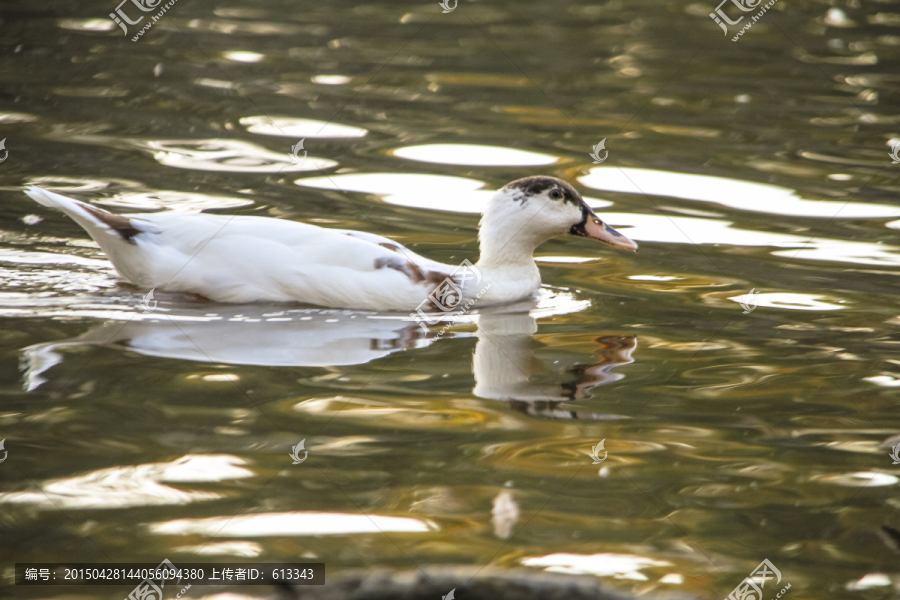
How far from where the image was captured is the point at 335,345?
21.0 ft

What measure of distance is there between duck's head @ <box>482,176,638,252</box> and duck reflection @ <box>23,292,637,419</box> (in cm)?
72

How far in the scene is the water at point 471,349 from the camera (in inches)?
176

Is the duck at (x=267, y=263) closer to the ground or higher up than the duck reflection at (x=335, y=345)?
higher up

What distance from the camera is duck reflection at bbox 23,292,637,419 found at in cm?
589

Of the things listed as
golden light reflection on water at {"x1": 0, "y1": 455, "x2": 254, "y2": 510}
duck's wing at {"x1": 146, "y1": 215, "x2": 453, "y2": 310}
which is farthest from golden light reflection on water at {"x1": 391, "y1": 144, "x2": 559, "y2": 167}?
golden light reflection on water at {"x1": 0, "y1": 455, "x2": 254, "y2": 510}

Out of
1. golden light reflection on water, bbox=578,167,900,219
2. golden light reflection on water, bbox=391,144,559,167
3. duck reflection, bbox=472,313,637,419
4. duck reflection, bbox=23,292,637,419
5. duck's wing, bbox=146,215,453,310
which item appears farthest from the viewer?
golden light reflection on water, bbox=391,144,559,167

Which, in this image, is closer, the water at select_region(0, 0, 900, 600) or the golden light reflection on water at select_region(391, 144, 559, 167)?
the water at select_region(0, 0, 900, 600)

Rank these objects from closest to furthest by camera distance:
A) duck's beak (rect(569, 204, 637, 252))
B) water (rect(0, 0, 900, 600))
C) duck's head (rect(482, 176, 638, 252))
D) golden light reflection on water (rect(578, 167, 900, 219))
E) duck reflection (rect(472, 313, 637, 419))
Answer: water (rect(0, 0, 900, 600)) → duck reflection (rect(472, 313, 637, 419)) → duck's head (rect(482, 176, 638, 252)) → duck's beak (rect(569, 204, 637, 252)) → golden light reflection on water (rect(578, 167, 900, 219))

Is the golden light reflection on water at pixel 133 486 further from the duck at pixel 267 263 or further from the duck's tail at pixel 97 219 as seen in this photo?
the duck's tail at pixel 97 219

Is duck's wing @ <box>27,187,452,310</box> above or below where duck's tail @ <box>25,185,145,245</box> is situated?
below

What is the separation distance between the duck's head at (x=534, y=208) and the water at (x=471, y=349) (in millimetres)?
587

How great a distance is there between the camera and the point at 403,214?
945 cm

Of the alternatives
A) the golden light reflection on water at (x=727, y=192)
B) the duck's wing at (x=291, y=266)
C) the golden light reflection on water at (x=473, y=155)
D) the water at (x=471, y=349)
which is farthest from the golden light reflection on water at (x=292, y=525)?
the golden light reflection on water at (x=473, y=155)

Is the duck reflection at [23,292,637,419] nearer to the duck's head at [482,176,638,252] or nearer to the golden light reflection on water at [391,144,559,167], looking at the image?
the duck's head at [482,176,638,252]
